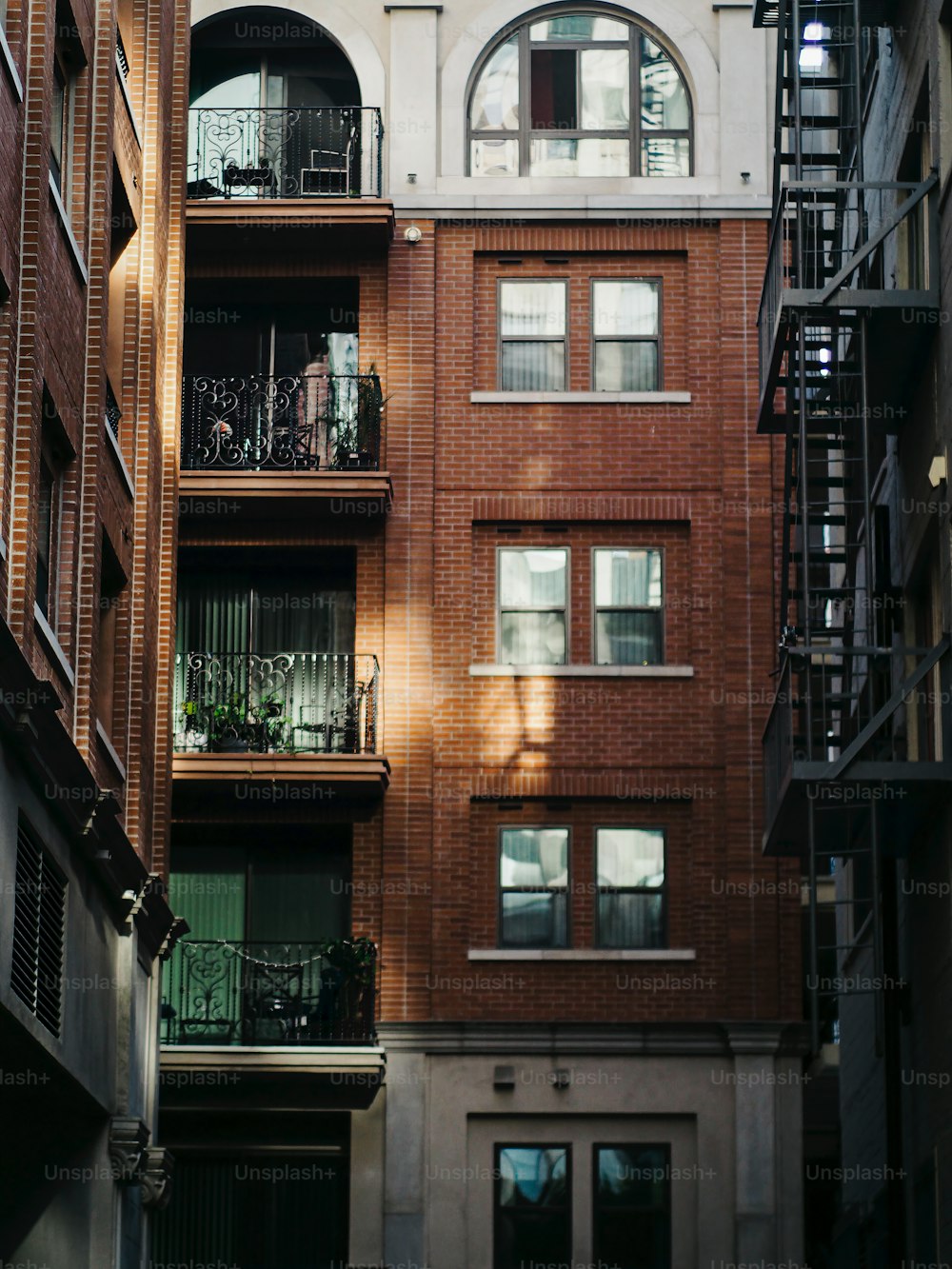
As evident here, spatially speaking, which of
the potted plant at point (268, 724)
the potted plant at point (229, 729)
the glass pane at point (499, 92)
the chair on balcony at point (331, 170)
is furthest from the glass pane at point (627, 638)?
the glass pane at point (499, 92)

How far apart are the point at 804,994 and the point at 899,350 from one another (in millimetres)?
12946

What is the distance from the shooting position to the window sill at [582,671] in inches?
1118

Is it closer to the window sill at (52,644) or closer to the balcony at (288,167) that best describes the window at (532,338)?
the balcony at (288,167)

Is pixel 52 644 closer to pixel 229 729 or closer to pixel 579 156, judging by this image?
pixel 229 729

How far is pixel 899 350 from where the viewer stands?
19.3 m

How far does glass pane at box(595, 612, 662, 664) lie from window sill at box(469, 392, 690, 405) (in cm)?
282

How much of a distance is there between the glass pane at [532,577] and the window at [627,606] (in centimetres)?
48

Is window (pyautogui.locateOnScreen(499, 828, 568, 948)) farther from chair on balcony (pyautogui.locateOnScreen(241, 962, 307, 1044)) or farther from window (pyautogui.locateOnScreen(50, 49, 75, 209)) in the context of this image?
window (pyautogui.locateOnScreen(50, 49, 75, 209))

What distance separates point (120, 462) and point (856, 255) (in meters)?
7.36

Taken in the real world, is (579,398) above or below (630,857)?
above

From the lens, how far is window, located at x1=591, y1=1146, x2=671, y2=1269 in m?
26.8

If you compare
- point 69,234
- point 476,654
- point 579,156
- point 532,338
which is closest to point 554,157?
point 579,156

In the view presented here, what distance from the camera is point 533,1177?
2705 centimetres

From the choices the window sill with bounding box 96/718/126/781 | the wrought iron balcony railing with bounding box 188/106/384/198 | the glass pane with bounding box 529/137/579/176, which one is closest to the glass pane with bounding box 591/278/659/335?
the glass pane with bounding box 529/137/579/176
